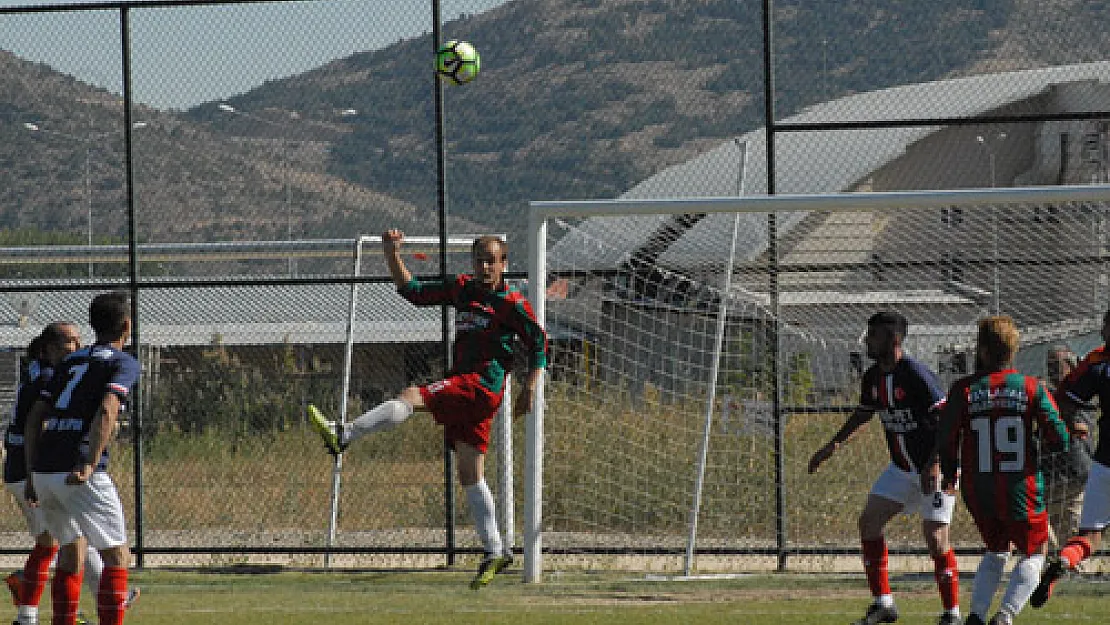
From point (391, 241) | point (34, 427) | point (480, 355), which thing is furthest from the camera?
point (480, 355)

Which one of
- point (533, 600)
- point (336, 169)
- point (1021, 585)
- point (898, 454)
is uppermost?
point (336, 169)

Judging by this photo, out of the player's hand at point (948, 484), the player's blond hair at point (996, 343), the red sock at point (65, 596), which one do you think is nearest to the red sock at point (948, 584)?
the player's hand at point (948, 484)

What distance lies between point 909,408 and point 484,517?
8.05 feet

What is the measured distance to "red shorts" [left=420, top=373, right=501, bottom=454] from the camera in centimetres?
866

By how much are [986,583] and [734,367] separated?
4.77m

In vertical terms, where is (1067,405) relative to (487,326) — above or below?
below

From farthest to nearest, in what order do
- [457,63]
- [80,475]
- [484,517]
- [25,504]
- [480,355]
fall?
[457,63]
[25,504]
[484,517]
[480,355]
[80,475]

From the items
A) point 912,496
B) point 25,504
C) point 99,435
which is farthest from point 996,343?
point 25,504

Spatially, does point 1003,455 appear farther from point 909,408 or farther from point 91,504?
point 91,504

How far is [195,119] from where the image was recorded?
1432 centimetres

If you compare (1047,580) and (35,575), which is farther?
(35,575)

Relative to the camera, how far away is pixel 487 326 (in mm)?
8867

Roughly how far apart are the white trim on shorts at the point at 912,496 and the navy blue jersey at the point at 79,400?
156 inches

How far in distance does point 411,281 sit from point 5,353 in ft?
31.3
